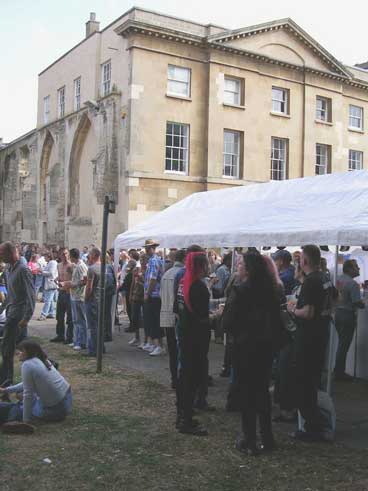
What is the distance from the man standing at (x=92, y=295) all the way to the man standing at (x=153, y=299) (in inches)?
35.5

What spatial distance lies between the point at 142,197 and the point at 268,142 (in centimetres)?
773

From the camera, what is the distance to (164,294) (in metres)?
7.96

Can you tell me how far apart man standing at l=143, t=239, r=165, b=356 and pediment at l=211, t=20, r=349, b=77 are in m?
18.8

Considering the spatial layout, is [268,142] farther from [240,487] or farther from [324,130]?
[240,487]

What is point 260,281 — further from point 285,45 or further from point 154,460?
point 285,45

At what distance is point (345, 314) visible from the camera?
29.1ft

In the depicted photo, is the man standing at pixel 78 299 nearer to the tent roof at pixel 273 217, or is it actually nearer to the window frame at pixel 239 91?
the tent roof at pixel 273 217

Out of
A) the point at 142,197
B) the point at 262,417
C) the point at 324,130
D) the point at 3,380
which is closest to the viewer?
the point at 262,417

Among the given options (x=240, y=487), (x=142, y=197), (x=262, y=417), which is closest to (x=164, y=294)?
(x=262, y=417)

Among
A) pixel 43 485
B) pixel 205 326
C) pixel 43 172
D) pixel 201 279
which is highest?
pixel 43 172

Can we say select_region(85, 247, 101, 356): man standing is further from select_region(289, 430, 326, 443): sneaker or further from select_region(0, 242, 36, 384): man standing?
select_region(289, 430, 326, 443): sneaker

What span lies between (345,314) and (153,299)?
11.5ft

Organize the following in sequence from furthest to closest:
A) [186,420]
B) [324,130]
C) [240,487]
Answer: [324,130] < [186,420] < [240,487]

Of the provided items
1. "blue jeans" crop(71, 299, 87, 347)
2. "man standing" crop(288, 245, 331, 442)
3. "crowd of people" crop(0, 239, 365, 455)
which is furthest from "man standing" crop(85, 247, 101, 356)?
"man standing" crop(288, 245, 331, 442)
